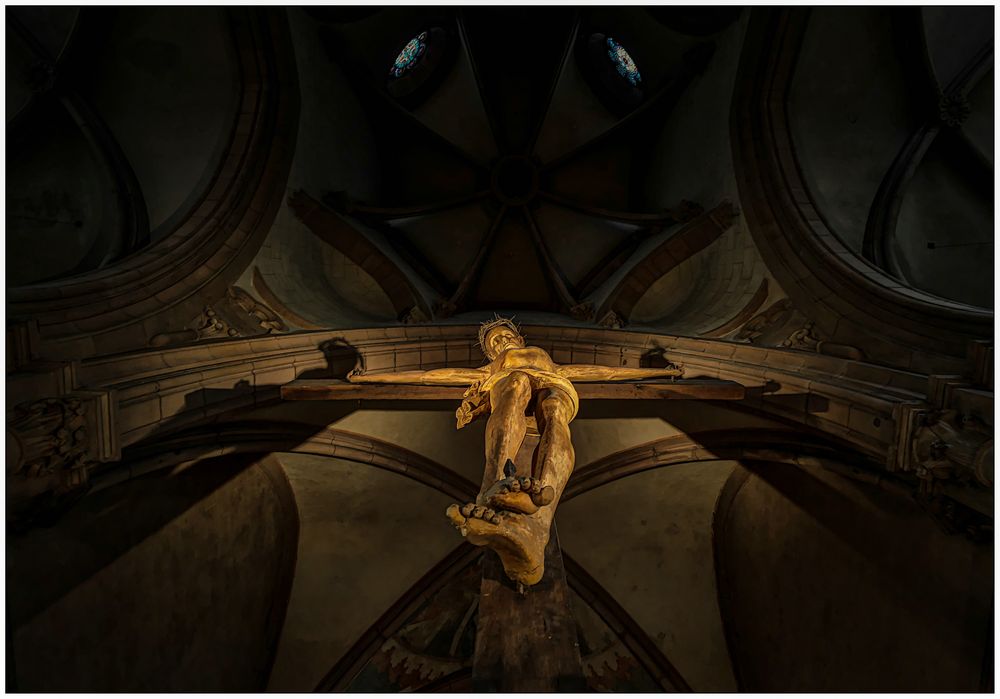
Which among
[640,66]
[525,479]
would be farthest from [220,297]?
[640,66]

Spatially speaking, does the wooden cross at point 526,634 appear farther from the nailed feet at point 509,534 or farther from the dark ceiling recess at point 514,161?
the dark ceiling recess at point 514,161

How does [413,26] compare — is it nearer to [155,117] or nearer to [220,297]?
[155,117]

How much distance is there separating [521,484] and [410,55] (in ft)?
35.3

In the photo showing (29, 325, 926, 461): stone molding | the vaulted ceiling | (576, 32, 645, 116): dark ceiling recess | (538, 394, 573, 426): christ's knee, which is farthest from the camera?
(576, 32, 645, 116): dark ceiling recess

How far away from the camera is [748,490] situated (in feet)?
26.3

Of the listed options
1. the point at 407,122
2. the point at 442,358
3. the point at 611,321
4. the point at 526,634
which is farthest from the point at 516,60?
the point at 526,634

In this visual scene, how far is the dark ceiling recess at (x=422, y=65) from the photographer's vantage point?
1063cm

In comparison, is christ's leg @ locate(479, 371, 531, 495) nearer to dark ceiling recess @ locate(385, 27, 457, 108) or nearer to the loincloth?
the loincloth

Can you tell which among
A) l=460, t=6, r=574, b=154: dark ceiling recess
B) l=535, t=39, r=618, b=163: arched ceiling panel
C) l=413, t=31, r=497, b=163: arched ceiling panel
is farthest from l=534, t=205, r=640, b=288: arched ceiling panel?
l=413, t=31, r=497, b=163: arched ceiling panel

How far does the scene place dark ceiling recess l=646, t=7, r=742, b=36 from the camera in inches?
337

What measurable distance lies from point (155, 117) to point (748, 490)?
10.0m

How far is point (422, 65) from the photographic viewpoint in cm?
1088

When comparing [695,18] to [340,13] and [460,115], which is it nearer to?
[460,115]

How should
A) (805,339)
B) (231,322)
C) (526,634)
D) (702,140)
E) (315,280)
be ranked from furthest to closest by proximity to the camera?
(702,140)
(315,280)
(231,322)
(805,339)
(526,634)
